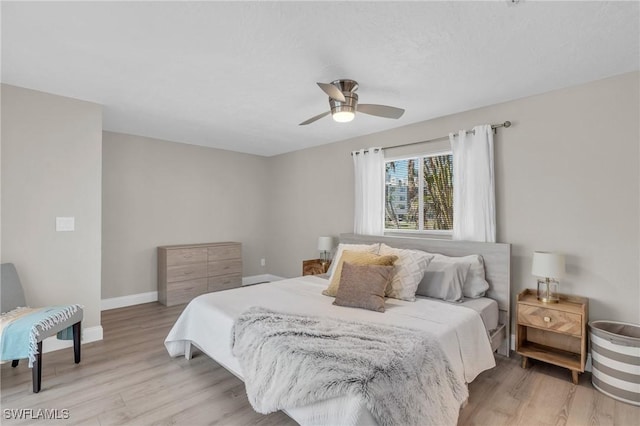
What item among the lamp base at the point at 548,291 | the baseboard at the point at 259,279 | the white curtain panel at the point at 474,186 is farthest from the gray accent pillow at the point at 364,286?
the baseboard at the point at 259,279

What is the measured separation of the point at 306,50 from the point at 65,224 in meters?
2.89

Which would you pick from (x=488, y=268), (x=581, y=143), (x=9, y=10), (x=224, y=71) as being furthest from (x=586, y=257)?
(x=9, y=10)

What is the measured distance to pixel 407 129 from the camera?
3.88 meters

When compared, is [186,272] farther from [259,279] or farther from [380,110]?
[380,110]

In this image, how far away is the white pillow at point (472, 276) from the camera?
9.49 feet

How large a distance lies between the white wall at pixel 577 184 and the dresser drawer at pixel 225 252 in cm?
360

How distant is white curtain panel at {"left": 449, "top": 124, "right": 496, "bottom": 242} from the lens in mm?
3096

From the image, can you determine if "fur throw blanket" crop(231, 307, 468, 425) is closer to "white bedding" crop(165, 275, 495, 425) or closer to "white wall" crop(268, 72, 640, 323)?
"white bedding" crop(165, 275, 495, 425)

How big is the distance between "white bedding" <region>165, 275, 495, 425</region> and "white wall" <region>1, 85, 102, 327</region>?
1.29m

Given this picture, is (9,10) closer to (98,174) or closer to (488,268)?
(98,174)

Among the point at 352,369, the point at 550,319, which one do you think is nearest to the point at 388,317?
the point at 352,369

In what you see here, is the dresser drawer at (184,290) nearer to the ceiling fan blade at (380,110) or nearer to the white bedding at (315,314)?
the white bedding at (315,314)

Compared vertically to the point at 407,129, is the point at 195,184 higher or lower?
lower

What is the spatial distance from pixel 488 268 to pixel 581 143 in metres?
1.37
